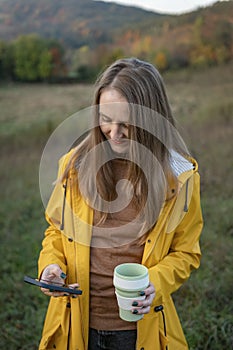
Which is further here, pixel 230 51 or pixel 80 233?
pixel 230 51

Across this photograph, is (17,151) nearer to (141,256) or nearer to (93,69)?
(93,69)

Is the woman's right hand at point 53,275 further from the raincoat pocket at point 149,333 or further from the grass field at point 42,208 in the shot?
the grass field at point 42,208

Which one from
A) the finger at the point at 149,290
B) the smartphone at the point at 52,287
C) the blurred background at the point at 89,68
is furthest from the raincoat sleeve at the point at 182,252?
the blurred background at the point at 89,68

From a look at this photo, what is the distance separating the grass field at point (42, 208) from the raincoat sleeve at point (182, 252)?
1.27ft

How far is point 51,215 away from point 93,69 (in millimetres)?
4034

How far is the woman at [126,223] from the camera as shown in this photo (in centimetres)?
131

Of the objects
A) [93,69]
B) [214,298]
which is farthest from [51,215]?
[93,69]

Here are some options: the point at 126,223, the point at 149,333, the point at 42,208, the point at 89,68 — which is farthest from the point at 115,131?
the point at 89,68

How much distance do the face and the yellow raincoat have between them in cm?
18

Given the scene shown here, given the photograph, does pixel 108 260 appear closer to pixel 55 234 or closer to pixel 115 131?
pixel 55 234

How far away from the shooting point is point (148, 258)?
1.30m

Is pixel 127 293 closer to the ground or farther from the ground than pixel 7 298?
farther from the ground

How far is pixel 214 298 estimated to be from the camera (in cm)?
250

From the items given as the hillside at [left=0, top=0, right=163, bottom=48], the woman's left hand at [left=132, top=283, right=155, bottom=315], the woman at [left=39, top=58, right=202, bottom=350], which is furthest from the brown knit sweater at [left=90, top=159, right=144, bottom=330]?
the hillside at [left=0, top=0, right=163, bottom=48]
